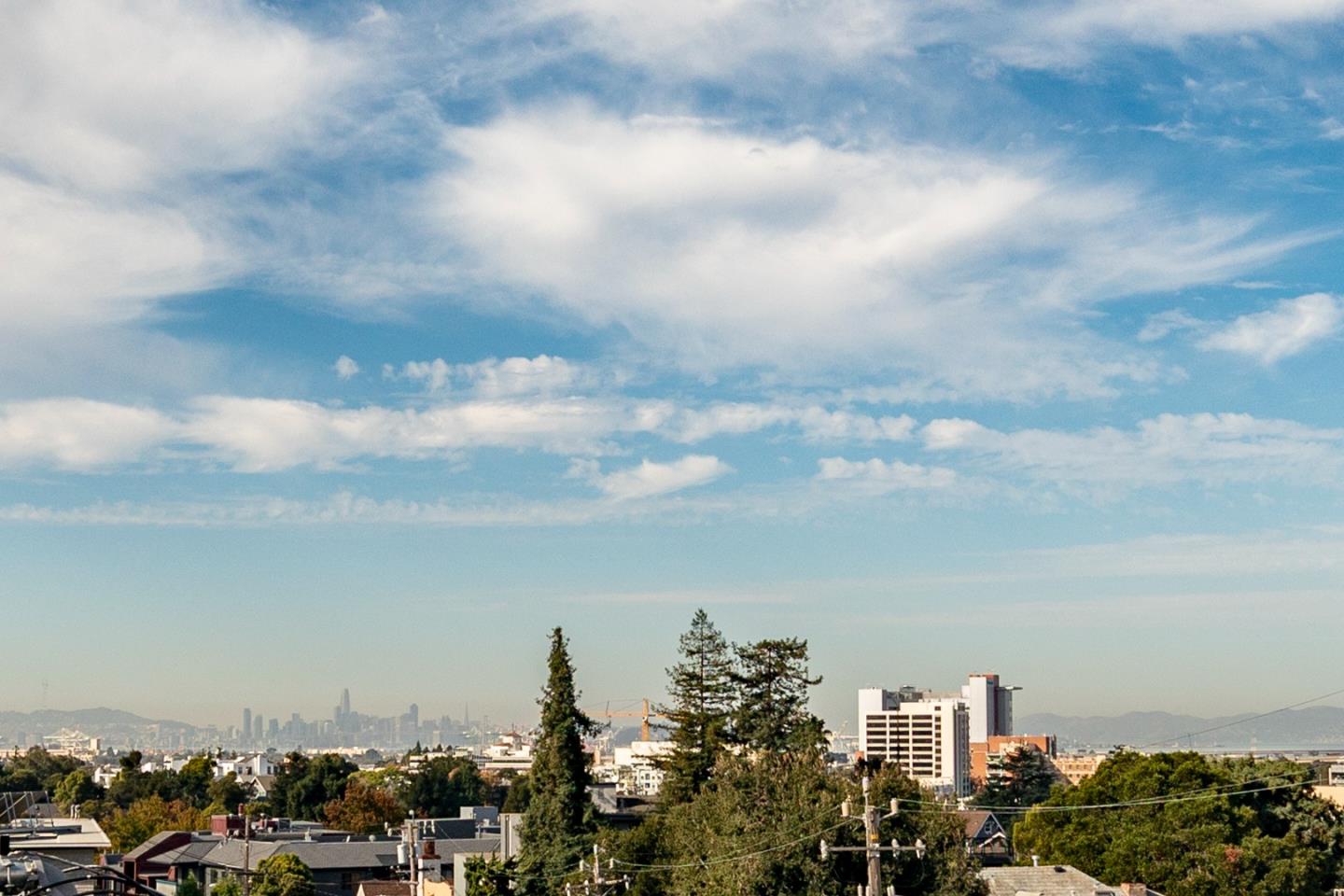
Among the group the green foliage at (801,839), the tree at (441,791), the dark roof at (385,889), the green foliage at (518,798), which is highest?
the green foliage at (801,839)

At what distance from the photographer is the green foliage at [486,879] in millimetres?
60000

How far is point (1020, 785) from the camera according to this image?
119625 mm

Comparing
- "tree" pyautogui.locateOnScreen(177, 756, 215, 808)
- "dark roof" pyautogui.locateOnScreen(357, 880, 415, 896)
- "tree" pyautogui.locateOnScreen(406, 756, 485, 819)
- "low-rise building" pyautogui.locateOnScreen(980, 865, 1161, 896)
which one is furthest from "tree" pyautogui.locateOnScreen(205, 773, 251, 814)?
"low-rise building" pyautogui.locateOnScreen(980, 865, 1161, 896)

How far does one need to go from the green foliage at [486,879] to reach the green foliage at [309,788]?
2993 inches

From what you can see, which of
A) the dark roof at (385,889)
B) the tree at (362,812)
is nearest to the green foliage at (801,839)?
the dark roof at (385,889)

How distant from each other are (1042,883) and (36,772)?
129 m

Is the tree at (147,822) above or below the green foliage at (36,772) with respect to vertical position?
below

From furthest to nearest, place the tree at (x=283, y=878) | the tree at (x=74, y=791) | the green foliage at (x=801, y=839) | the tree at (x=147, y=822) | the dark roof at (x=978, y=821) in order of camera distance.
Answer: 1. the tree at (x=74, y=791)
2. the tree at (x=147, y=822)
3. the dark roof at (x=978, y=821)
4. the tree at (x=283, y=878)
5. the green foliage at (x=801, y=839)

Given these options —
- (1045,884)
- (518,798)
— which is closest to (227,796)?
(518,798)

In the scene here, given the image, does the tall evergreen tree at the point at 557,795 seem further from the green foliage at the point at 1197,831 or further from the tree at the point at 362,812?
the tree at the point at 362,812

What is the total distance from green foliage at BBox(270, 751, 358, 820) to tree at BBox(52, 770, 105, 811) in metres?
16.2

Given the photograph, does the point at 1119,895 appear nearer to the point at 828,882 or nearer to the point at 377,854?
the point at 828,882

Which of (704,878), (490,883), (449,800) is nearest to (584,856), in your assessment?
(490,883)

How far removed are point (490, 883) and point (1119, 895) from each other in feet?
76.4
